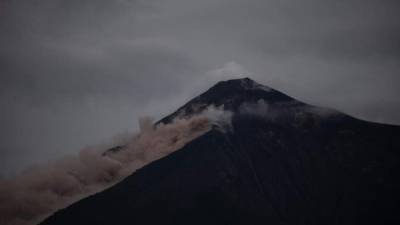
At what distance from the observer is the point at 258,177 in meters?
183

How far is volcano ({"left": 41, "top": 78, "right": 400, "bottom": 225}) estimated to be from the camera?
16625cm

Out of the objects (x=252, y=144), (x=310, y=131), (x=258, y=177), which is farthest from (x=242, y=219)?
(x=310, y=131)

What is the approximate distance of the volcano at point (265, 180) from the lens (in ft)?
545

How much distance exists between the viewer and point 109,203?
555ft

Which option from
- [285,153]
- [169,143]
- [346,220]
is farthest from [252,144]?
[346,220]

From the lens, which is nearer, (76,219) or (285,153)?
(76,219)

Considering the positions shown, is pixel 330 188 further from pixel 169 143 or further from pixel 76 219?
pixel 76 219

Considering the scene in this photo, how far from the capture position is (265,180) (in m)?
183

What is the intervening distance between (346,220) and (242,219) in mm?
31008

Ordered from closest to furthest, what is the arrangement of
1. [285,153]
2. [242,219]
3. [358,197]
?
[242,219] → [358,197] → [285,153]

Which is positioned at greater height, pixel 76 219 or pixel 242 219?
pixel 76 219

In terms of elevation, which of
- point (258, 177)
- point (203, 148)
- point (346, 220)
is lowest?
point (346, 220)

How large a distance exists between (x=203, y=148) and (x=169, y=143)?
37.1 feet

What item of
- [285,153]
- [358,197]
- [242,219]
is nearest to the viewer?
[242,219]
